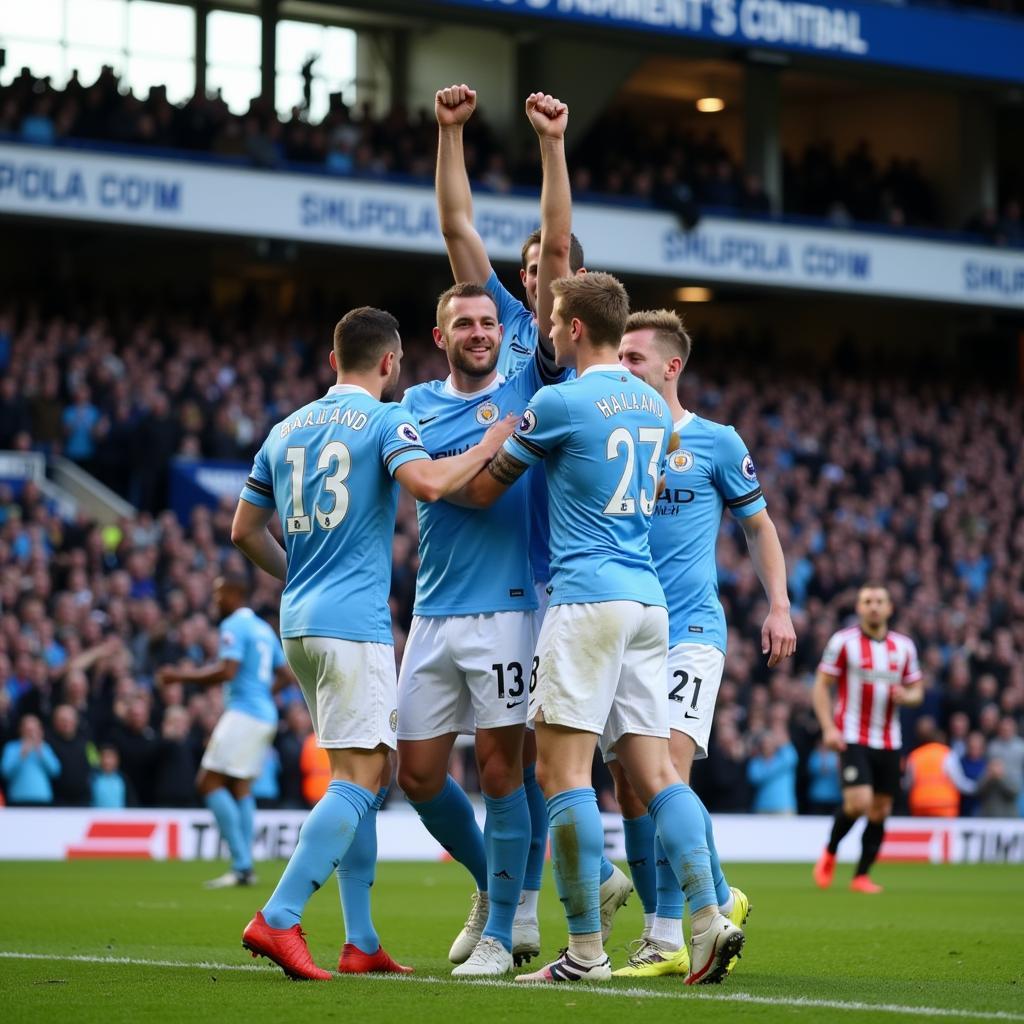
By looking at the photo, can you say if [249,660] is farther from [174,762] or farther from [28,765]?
[174,762]

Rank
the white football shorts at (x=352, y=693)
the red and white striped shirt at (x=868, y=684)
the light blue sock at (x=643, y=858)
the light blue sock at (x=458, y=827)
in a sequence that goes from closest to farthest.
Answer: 1. the white football shorts at (x=352, y=693)
2. the light blue sock at (x=458, y=827)
3. the light blue sock at (x=643, y=858)
4. the red and white striped shirt at (x=868, y=684)

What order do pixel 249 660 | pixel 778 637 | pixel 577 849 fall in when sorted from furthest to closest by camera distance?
1. pixel 249 660
2. pixel 778 637
3. pixel 577 849

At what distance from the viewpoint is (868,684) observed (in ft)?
50.6

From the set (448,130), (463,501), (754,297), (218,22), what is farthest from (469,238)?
(754,297)

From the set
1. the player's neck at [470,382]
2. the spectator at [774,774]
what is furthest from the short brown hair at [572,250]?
the spectator at [774,774]

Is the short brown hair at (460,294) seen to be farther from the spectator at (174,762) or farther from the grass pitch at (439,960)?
the spectator at (174,762)

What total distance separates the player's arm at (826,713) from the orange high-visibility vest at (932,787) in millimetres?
7723

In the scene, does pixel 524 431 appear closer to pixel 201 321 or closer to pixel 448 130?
pixel 448 130

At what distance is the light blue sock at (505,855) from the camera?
7555mm

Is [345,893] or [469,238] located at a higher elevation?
[469,238]

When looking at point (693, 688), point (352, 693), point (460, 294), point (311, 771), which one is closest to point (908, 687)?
point (311, 771)

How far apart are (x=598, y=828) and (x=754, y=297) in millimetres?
32465

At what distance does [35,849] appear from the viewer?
1794 cm

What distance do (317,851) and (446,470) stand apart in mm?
1484
